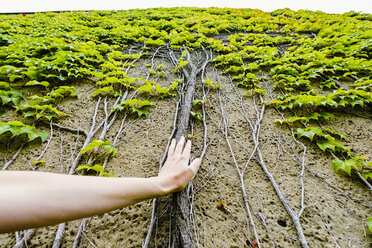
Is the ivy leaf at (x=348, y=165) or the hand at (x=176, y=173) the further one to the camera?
the ivy leaf at (x=348, y=165)

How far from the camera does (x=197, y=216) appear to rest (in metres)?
1.27

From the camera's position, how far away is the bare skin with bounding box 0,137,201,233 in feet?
1.91

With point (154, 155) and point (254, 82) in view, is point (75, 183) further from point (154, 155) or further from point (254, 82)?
point (254, 82)

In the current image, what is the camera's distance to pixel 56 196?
0.68m

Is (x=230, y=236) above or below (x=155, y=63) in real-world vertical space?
below

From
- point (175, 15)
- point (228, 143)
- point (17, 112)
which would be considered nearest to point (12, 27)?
point (17, 112)

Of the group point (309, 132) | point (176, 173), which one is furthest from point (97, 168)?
point (309, 132)

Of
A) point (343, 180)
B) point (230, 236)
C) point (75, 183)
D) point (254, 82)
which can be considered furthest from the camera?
point (254, 82)

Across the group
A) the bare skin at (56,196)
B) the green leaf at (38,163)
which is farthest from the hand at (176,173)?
the green leaf at (38,163)

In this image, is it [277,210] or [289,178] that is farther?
[289,178]

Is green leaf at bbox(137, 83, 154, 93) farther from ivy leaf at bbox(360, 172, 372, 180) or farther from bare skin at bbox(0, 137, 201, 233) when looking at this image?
ivy leaf at bbox(360, 172, 372, 180)

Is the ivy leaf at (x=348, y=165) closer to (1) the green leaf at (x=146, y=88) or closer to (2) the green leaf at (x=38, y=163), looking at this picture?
(1) the green leaf at (x=146, y=88)

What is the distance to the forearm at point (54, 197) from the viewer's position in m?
0.58

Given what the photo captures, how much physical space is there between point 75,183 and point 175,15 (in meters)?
7.17
